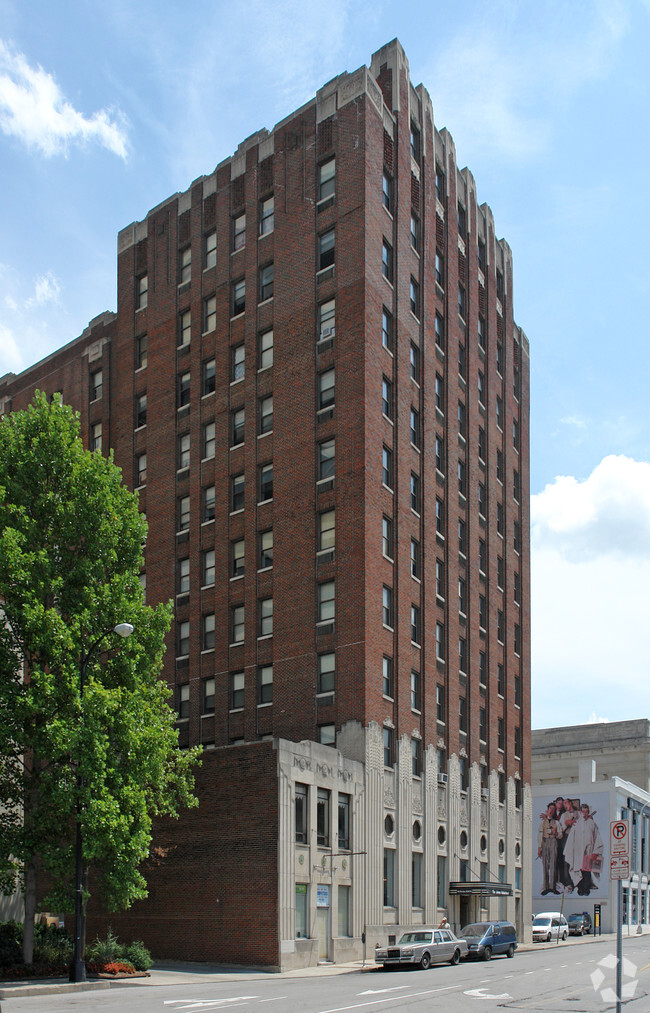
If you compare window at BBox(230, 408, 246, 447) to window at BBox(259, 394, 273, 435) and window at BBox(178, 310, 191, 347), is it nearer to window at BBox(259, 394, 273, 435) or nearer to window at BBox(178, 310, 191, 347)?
window at BBox(259, 394, 273, 435)

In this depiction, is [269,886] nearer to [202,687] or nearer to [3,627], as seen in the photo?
[3,627]

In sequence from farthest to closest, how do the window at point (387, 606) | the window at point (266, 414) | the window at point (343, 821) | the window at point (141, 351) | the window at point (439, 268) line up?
the window at point (141, 351), the window at point (439, 268), the window at point (266, 414), the window at point (387, 606), the window at point (343, 821)

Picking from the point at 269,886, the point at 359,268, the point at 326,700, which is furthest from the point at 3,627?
the point at 359,268

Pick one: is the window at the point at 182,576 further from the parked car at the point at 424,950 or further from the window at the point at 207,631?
the parked car at the point at 424,950

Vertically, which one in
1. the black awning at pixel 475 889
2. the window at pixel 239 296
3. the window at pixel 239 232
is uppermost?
the window at pixel 239 232

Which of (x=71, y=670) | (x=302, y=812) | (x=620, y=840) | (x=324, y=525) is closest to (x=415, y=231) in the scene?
(x=324, y=525)

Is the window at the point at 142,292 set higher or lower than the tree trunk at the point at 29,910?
higher

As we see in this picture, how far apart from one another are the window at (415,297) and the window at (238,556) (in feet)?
52.0

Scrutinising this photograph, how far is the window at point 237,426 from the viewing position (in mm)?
54500

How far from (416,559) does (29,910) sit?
28278 millimetres

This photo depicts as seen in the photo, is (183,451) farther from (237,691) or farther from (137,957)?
(137,957)

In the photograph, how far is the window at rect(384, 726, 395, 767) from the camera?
48156 millimetres

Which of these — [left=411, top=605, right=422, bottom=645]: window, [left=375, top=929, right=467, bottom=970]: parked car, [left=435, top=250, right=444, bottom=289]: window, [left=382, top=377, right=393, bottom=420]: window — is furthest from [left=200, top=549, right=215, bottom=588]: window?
[left=375, top=929, right=467, bottom=970]: parked car

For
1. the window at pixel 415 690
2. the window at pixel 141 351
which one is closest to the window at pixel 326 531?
the window at pixel 415 690
